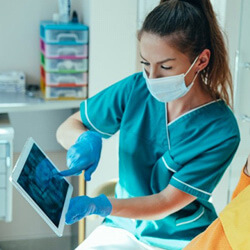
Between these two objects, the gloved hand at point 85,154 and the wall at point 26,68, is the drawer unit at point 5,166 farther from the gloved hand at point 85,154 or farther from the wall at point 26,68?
the gloved hand at point 85,154

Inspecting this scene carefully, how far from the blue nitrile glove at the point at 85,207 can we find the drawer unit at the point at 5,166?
0.86m

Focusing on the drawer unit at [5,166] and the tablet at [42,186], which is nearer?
the tablet at [42,186]

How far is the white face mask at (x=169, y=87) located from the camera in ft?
4.83

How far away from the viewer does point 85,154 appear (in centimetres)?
156

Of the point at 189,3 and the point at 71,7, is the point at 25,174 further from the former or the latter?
the point at 71,7

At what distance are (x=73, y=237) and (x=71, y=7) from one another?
1.18 m

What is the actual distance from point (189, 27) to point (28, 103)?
1074 millimetres

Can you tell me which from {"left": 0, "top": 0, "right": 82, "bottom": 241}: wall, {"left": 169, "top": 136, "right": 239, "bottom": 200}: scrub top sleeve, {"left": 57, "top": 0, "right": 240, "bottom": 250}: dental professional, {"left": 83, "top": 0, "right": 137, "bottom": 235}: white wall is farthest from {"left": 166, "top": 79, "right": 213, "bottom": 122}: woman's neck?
{"left": 0, "top": 0, "right": 82, "bottom": 241}: wall

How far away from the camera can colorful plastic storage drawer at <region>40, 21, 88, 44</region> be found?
92.5 inches

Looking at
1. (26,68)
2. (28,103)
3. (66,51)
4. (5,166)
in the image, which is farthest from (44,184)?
(26,68)

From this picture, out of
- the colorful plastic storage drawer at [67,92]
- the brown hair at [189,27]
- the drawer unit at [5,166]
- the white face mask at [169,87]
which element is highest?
the brown hair at [189,27]

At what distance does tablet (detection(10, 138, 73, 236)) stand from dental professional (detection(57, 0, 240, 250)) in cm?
4

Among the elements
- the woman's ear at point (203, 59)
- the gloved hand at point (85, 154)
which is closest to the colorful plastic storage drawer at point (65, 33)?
the gloved hand at point (85, 154)

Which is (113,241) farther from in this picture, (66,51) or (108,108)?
(66,51)
